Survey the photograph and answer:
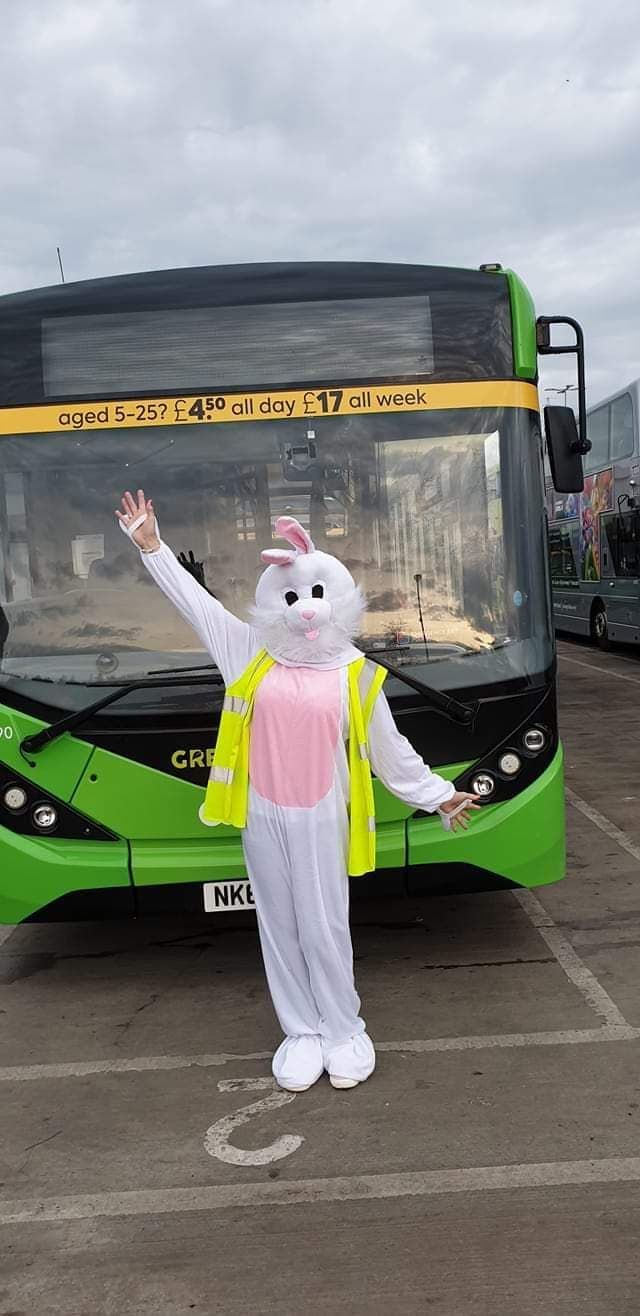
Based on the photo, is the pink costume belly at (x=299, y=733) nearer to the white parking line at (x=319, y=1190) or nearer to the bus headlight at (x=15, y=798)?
the white parking line at (x=319, y=1190)

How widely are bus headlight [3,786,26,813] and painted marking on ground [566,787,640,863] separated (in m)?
3.80

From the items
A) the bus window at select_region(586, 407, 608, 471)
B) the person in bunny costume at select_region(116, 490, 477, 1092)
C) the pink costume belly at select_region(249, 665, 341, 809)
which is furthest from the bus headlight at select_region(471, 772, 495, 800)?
the bus window at select_region(586, 407, 608, 471)

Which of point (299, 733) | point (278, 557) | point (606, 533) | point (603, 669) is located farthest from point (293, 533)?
point (606, 533)

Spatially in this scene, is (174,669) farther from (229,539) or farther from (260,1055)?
→ (260,1055)

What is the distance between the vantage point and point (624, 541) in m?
20.7

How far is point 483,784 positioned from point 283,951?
46.7 inches

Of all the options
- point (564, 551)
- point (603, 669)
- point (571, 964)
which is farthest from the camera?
point (564, 551)

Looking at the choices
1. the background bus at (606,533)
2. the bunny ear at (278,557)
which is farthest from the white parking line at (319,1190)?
the background bus at (606,533)

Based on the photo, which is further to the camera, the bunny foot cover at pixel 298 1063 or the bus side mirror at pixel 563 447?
the bus side mirror at pixel 563 447

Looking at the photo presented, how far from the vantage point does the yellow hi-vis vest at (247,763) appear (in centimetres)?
404

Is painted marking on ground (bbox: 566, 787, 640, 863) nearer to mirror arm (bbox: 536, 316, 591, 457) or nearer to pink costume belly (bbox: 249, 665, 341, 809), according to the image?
Result: mirror arm (bbox: 536, 316, 591, 457)

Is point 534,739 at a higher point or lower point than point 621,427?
lower

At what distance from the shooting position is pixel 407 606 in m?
4.90

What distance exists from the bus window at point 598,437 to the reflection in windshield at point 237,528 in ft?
57.1
